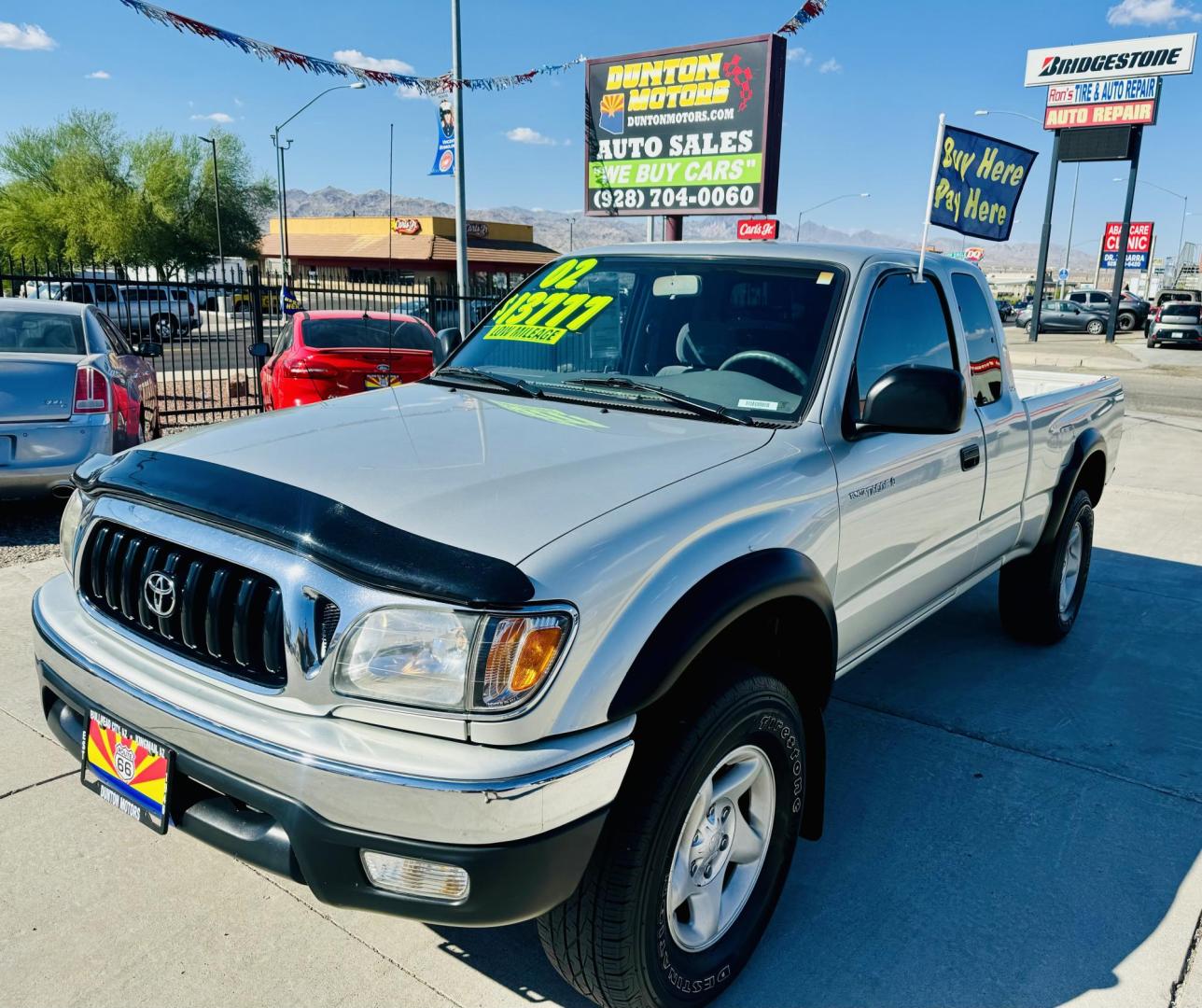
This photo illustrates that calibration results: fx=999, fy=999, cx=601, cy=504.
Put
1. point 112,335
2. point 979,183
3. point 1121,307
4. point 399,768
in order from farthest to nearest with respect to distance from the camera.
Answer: point 1121,307 < point 112,335 < point 979,183 < point 399,768

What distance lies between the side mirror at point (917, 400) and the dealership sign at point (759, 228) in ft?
84.5

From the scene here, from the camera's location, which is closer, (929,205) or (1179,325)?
(929,205)

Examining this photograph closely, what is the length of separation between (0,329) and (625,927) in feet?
22.6

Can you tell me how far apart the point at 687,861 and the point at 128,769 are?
4.38 feet

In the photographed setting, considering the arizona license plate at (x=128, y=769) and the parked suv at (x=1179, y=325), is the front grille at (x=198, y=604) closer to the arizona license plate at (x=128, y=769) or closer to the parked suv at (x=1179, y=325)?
the arizona license plate at (x=128, y=769)

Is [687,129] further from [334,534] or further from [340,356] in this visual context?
[334,534]

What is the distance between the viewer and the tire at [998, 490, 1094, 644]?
4887 millimetres

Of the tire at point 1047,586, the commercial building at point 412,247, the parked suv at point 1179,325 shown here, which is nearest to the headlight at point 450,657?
the tire at point 1047,586

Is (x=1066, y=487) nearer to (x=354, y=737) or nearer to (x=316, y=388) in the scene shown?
(x=354, y=737)

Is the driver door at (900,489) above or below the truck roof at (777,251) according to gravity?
below

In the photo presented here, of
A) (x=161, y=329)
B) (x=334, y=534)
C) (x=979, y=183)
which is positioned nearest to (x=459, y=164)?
(x=161, y=329)

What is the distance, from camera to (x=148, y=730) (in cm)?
228

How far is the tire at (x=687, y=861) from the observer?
2123 millimetres

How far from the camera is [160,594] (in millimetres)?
2334
